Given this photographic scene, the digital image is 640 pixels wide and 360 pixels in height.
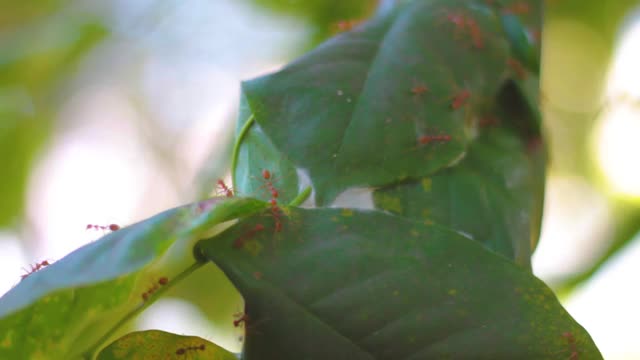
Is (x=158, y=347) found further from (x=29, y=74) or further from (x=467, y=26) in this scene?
(x=29, y=74)

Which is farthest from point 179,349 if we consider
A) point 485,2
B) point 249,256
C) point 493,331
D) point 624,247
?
point 624,247

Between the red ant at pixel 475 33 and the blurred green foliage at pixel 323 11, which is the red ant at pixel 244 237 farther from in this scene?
the blurred green foliage at pixel 323 11

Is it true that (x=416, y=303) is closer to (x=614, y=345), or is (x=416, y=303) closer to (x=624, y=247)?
(x=624, y=247)

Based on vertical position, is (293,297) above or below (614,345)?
above

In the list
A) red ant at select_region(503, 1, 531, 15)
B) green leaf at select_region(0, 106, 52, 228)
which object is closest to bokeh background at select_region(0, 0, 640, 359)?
green leaf at select_region(0, 106, 52, 228)

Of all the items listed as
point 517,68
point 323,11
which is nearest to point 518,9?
point 517,68

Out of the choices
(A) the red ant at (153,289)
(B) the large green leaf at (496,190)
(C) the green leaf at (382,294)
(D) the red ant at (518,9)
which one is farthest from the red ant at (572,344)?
(D) the red ant at (518,9)

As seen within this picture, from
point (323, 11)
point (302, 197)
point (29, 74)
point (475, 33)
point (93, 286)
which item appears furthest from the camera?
point (29, 74)

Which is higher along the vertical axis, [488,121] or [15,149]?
[488,121]
